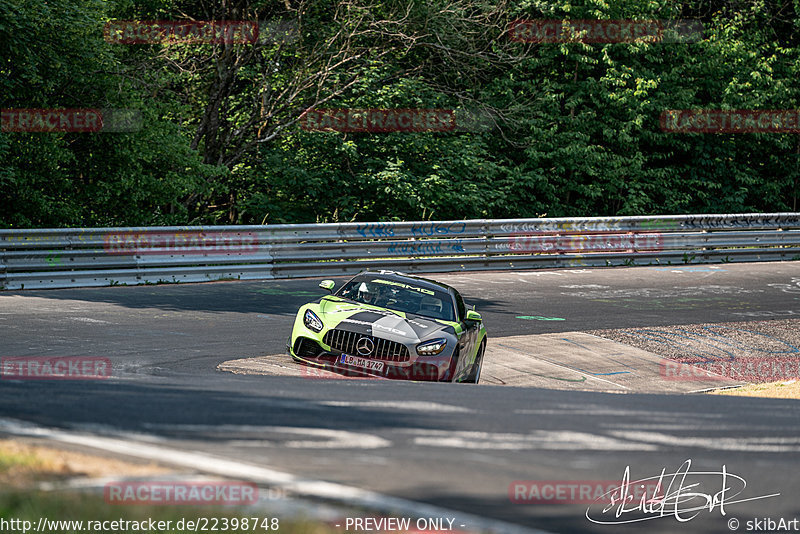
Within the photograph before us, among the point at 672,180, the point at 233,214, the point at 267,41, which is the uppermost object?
the point at 267,41

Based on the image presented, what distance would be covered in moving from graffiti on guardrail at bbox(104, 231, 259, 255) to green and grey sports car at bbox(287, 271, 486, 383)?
7.01 metres

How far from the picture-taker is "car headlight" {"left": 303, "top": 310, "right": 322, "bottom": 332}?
10.8 meters

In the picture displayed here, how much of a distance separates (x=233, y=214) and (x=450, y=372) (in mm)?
17107

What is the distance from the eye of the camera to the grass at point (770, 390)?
11.3 metres

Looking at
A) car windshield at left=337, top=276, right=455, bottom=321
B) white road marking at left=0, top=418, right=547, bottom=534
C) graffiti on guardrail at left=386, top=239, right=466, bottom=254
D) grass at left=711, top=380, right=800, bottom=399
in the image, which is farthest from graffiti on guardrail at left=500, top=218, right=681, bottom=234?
white road marking at left=0, top=418, right=547, bottom=534

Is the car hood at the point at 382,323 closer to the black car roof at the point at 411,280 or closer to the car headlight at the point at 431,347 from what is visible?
the car headlight at the point at 431,347

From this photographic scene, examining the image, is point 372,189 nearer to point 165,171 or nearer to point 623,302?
point 165,171

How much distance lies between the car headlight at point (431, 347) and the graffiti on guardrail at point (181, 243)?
8.69m

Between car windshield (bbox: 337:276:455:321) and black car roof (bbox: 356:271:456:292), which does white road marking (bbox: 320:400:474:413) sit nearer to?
car windshield (bbox: 337:276:455:321)

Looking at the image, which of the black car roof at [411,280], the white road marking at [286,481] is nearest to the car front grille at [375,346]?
the black car roof at [411,280]

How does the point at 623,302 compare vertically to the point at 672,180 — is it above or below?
below

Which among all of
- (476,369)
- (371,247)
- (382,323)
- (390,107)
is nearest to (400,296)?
(382,323)

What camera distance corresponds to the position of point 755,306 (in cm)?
1827

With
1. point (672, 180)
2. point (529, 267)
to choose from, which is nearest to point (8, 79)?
point (529, 267)
